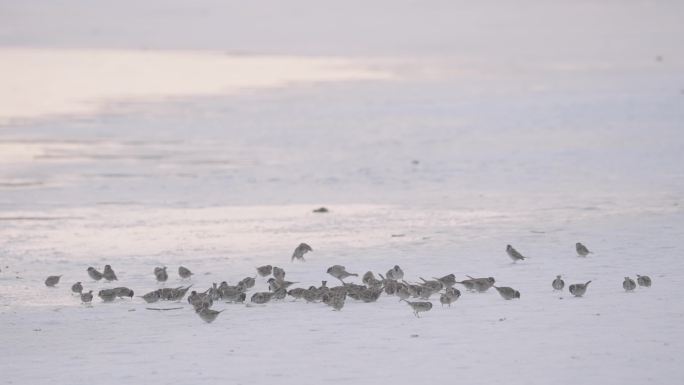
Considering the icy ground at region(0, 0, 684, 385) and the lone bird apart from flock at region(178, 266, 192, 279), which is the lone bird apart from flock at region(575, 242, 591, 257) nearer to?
the icy ground at region(0, 0, 684, 385)

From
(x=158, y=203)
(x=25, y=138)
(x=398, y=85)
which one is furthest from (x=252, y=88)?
(x=158, y=203)

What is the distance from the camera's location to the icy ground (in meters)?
11.0

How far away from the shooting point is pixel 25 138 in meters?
30.3

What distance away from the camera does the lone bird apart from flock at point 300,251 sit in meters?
15.6

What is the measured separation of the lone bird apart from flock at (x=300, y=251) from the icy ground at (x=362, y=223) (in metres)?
0.17

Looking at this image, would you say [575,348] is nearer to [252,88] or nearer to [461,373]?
[461,373]

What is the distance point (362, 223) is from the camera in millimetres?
18641

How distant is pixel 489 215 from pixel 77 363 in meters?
9.40

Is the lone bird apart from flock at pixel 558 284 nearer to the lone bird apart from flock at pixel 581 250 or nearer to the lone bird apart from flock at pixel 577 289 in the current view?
the lone bird apart from flock at pixel 577 289

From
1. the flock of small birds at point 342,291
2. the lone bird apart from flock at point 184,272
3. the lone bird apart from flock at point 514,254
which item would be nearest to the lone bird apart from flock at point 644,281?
the flock of small birds at point 342,291

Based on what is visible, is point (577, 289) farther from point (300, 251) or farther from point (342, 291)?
point (300, 251)

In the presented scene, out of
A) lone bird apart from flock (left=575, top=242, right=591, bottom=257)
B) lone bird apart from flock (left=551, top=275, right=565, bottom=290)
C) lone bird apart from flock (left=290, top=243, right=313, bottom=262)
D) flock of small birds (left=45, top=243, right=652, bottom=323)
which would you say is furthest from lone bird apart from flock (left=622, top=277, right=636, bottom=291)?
lone bird apart from flock (left=290, top=243, right=313, bottom=262)

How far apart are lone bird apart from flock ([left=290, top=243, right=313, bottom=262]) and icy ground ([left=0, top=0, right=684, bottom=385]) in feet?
0.55

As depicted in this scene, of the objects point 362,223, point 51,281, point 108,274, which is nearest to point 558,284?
point 108,274
